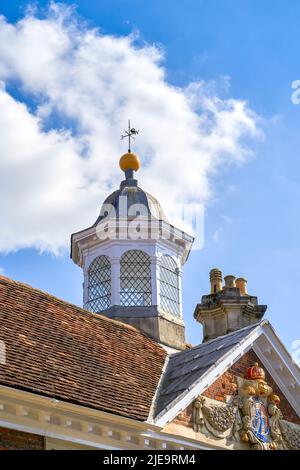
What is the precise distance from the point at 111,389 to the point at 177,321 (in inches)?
247

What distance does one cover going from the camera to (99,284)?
22266 mm

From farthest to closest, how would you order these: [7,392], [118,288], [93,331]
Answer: [118,288] < [93,331] < [7,392]

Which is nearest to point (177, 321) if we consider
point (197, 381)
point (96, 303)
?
point (96, 303)

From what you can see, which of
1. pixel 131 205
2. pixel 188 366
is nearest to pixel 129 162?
pixel 131 205

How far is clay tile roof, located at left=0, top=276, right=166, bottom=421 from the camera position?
1436 centimetres

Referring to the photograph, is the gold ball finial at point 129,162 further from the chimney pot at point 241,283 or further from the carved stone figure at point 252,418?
the carved stone figure at point 252,418

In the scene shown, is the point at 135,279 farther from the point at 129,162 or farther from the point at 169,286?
the point at 129,162

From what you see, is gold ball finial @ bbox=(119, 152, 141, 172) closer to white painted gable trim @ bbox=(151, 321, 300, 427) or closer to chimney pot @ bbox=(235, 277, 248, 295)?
chimney pot @ bbox=(235, 277, 248, 295)

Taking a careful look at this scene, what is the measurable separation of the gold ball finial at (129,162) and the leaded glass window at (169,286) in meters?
3.03

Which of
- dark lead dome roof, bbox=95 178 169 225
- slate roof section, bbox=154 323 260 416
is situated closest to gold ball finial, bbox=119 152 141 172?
dark lead dome roof, bbox=95 178 169 225

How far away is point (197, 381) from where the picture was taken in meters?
16.4

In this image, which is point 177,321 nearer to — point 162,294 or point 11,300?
point 162,294

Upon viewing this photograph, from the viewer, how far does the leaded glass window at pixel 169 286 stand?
21969 millimetres

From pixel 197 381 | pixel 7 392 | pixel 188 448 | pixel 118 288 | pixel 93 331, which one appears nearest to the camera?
pixel 7 392
